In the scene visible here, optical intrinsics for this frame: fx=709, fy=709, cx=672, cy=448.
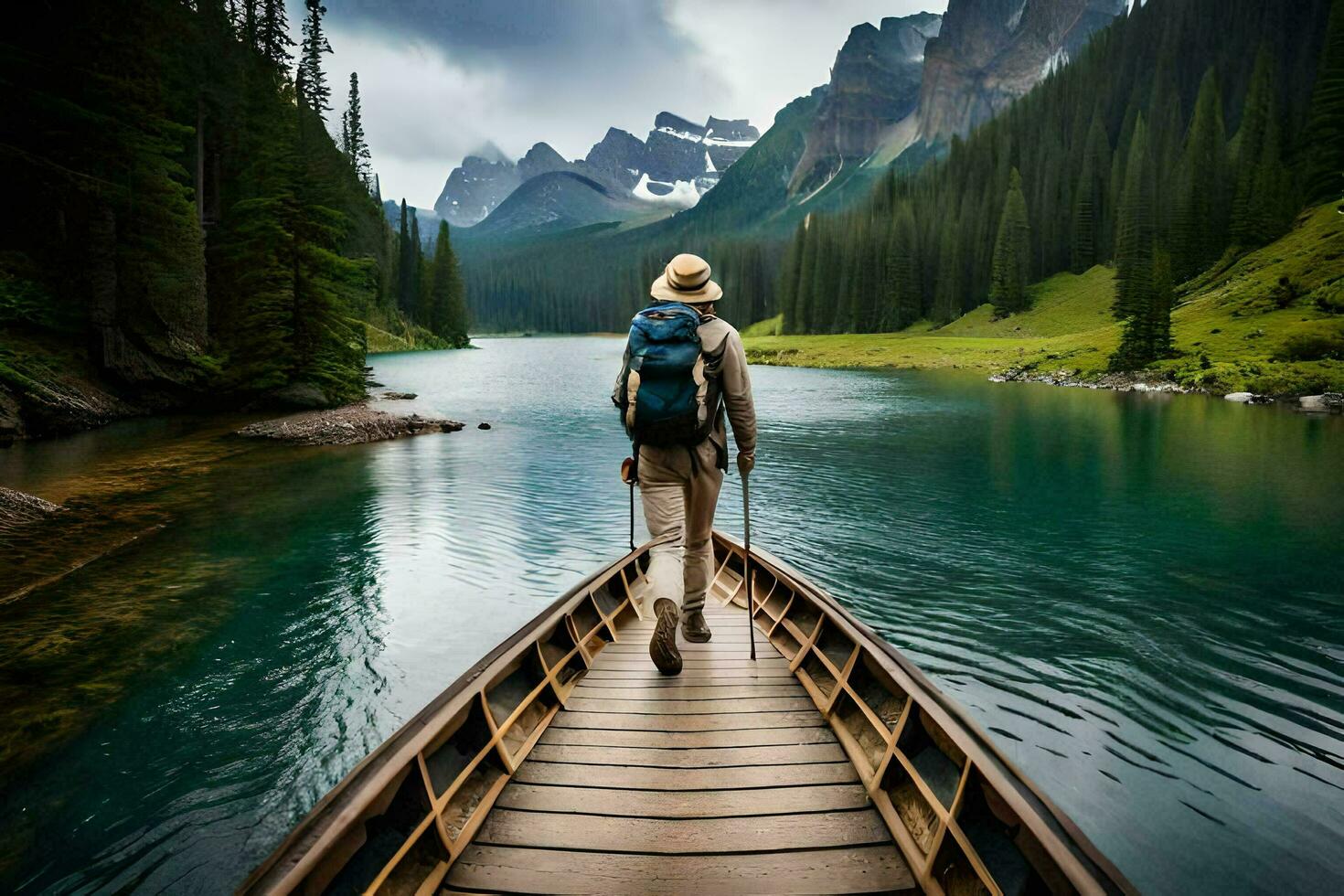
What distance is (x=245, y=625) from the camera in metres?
11.3

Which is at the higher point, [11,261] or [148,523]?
[11,261]

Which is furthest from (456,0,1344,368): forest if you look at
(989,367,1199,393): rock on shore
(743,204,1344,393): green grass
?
(989,367,1199,393): rock on shore

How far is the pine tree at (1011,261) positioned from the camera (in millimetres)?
98250

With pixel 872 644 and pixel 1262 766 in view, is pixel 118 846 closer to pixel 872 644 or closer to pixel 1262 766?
pixel 872 644

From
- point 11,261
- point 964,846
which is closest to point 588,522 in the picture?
point 964,846

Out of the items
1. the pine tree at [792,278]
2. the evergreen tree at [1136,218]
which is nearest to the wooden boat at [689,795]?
the evergreen tree at [1136,218]

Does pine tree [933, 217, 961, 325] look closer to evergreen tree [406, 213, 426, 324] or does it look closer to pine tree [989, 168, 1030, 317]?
pine tree [989, 168, 1030, 317]

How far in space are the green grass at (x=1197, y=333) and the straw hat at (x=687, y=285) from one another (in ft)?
148

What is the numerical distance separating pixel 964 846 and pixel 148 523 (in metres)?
18.3

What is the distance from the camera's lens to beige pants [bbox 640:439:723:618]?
6.09 m

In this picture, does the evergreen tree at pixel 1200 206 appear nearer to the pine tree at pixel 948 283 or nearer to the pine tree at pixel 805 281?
the pine tree at pixel 948 283

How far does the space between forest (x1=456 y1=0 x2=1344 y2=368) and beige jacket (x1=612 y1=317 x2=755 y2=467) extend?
6800 centimetres

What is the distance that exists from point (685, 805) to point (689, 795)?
12 centimetres

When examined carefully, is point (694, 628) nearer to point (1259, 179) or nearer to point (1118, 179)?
point (1259, 179)
